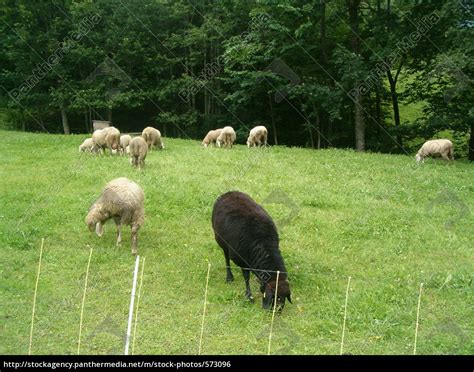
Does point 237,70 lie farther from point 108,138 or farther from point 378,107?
point 108,138

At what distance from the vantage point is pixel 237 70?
Result: 115 feet

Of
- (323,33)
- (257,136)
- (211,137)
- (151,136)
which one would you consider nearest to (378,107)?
(323,33)

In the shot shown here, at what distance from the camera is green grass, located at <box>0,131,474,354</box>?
798 centimetres

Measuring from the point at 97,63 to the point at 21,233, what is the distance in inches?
1147

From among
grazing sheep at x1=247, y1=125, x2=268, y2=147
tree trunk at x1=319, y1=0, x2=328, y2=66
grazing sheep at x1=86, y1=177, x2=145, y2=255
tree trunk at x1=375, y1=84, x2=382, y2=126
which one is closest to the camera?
grazing sheep at x1=86, y1=177, x2=145, y2=255

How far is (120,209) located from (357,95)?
1888 centimetres

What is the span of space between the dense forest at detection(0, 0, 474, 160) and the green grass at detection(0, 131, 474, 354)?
10.4 metres

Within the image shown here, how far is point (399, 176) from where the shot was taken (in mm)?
17734

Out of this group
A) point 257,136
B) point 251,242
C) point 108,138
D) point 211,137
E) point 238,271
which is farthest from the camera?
point 211,137

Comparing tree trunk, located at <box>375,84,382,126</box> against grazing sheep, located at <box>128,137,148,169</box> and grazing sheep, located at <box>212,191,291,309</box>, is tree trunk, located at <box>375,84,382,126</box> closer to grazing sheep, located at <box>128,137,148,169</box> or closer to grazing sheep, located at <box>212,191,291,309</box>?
grazing sheep, located at <box>128,137,148,169</box>

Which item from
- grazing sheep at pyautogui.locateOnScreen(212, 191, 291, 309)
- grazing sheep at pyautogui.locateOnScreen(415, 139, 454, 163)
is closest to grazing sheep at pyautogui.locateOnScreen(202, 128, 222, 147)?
grazing sheep at pyautogui.locateOnScreen(415, 139, 454, 163)

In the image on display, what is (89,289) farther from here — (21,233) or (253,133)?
(253,133)

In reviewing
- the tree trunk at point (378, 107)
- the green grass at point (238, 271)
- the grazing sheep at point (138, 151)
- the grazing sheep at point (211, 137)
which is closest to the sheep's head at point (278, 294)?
the green grass at point (238, 271)

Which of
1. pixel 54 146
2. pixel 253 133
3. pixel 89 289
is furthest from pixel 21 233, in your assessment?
pixel 253 133
